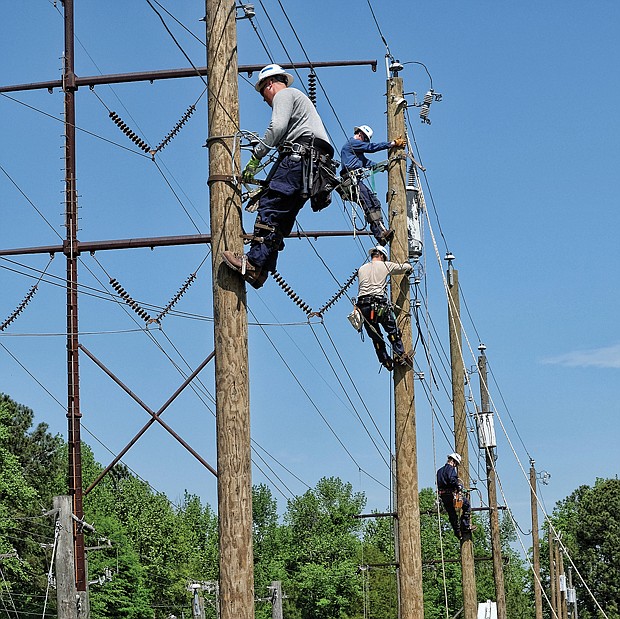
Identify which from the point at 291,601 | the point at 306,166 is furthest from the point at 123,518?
the point at 306,166

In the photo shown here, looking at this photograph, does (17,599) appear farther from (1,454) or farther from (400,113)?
(400,113)

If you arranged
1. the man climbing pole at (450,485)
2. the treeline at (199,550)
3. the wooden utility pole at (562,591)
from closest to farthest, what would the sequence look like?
1. the man climbing pole at (450,485)
2. the wooden utility pole at (562,591)
3. the treeline at (199,550)

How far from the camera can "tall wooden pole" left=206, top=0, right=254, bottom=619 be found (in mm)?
6922

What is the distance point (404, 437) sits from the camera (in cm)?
1304

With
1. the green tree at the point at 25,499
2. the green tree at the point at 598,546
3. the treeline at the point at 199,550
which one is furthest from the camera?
the green tree at the point at 598,546

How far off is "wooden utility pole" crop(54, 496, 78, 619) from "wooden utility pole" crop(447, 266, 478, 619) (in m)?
7.13

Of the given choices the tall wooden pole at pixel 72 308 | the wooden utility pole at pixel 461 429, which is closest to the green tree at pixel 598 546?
the wooden utility pole at pixel 461 429

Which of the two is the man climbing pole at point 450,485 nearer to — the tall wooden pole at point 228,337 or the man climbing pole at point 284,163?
the man climbing pole at point 284,163

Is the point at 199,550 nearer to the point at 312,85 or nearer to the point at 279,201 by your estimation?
the point at 312,85

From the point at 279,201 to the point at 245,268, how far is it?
665 mm

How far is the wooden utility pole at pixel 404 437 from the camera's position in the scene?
1271 centimetres

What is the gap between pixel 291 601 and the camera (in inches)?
2335

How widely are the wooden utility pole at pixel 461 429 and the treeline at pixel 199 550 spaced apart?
20.5 m

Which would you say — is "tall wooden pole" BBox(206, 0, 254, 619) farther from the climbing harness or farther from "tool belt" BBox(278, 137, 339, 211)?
the climbing harness
